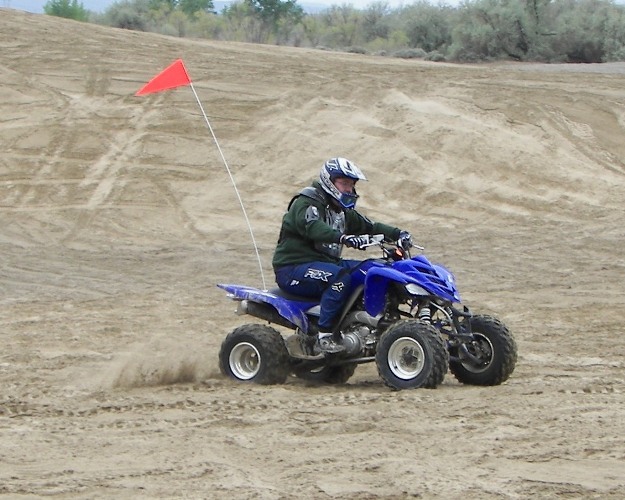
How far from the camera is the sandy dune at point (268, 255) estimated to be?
662 cm

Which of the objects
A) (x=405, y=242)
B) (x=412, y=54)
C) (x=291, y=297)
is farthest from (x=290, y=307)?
(x=412, y=54)

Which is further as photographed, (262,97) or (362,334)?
(262,97)

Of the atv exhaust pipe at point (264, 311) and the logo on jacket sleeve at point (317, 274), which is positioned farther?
the atv exhaust pipe at point (264, 311)

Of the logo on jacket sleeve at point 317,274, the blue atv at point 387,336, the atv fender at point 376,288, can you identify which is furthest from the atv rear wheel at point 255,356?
the atv fender at point 376,288

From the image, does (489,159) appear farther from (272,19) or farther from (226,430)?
(272,19)

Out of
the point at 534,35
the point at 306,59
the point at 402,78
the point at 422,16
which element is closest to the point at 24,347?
the point at 402,78

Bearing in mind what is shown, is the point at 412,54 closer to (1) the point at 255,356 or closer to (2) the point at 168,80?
(2) the point at 168,80

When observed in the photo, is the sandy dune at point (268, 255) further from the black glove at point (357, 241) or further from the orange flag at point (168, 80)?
the orange flag at point (168, 80)

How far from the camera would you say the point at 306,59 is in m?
24.4

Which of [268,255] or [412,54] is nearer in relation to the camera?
[268,255]

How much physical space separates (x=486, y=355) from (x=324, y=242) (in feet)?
4.78

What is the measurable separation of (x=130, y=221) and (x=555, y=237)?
20.7ft

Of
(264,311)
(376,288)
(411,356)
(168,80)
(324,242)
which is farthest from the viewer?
(168,80)

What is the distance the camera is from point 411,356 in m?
8.56
